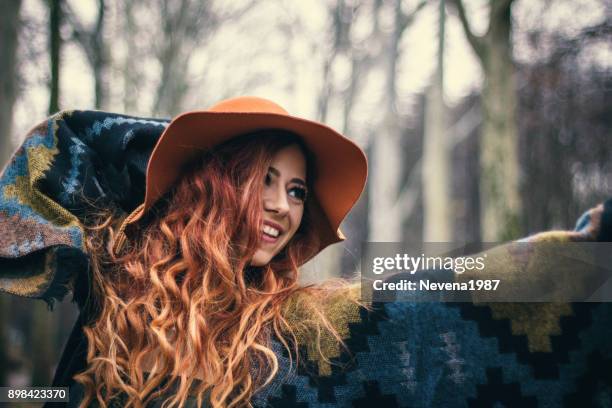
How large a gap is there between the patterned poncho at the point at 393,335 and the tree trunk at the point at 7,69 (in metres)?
4.56

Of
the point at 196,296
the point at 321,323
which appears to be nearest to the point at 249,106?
the point at 196,296

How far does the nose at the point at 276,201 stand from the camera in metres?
1.92

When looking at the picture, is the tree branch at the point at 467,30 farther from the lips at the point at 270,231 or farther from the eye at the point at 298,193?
the lips at the point at 270,231

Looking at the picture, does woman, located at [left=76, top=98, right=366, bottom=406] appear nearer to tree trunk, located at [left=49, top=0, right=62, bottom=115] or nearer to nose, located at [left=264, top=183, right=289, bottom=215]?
nose, located at [left=264, top=183, right=289, bottom=215]

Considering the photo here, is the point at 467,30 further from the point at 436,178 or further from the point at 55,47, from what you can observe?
the point at 436,178

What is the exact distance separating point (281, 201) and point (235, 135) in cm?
32

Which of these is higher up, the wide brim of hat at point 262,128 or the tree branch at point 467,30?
the tree branch at point 467,30

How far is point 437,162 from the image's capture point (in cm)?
915

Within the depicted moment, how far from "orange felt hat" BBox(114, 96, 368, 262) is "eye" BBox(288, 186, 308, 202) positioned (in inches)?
6.9

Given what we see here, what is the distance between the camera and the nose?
1918mm

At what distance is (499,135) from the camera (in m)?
4.21

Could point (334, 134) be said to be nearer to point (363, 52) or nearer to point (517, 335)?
point (517, 335)

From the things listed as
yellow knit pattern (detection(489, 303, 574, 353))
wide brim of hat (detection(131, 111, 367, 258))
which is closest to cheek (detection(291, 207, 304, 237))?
wide brim of hat (detection(131, 111, 367, 258))

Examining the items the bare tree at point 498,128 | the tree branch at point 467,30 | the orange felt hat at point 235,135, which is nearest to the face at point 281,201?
the orange felt hat at point 235,135
